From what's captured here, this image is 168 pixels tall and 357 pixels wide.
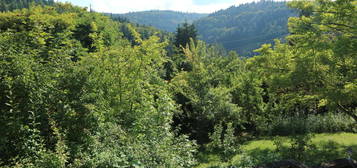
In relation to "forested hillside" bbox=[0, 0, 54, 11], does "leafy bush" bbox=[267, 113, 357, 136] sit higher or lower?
lower

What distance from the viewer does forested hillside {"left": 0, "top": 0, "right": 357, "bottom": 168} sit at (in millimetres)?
4551

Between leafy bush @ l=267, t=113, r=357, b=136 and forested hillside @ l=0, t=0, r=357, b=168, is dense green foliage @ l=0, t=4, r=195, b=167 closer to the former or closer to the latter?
forested hillside @ l=0, t=0, r=357, b=168

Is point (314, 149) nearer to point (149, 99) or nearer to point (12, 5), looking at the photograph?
point (149, 99)

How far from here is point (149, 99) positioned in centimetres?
750

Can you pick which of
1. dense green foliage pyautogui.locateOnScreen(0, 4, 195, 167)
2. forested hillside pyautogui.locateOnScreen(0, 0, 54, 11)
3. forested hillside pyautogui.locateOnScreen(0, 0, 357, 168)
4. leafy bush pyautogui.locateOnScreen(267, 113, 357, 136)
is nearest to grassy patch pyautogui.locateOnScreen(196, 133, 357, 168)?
forested hillside pyautogui.locateOnScreen(0, 0, 357, 168)

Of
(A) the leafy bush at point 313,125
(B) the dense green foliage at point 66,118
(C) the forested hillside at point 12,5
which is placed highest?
(C) the forested hillside at point 12,5

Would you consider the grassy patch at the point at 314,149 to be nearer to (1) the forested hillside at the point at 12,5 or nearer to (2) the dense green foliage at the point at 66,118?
(2) the dense green foliage at the point at 66,118

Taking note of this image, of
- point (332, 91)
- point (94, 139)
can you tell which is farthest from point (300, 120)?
point (94, 139)

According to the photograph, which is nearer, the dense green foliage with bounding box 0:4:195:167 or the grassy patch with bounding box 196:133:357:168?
the dense green foliage with bounding box 0:4:195:167

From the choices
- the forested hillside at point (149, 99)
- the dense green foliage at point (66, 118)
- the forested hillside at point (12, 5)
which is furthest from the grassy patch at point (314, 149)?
the forested hillside at point (12, 5)

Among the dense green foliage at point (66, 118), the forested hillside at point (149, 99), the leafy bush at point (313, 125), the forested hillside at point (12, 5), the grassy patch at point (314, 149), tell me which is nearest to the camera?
the dense green foliage at point (66, 118)

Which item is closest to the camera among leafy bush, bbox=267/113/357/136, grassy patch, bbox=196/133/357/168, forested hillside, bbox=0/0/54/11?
grassy patch, bbox=196/133/357/168

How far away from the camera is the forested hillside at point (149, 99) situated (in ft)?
14.9

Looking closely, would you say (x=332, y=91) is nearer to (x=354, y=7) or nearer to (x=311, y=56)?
(x=311, y=56)
